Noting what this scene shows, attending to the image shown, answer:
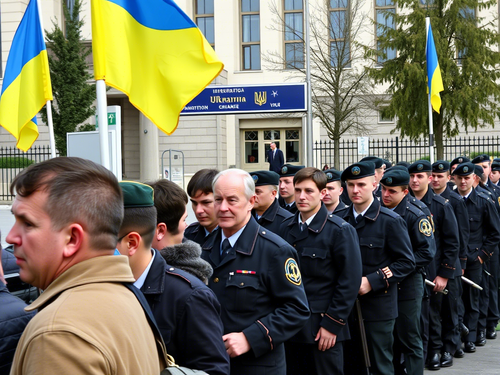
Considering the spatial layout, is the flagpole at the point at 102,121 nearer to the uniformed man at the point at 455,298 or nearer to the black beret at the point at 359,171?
the black beret at the point at 359,171

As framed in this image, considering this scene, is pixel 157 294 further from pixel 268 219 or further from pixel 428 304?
pixel 428 304

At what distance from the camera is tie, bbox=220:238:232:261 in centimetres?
357

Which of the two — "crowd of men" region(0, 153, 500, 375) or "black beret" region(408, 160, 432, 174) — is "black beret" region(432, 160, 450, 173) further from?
"black beret" region(408, 160, 432, 174)

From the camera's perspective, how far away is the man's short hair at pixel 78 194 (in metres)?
1.59

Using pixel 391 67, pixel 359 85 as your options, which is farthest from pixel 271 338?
pixel 359 85

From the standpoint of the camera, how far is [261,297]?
347 cm

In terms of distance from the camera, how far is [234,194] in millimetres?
3572

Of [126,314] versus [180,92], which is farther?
[180,92]

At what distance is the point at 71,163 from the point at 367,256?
407cm

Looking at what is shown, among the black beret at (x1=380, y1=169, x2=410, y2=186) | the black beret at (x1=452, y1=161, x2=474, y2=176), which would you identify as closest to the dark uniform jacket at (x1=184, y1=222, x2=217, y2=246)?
the black beret at (x1=380, y1=169, x2=410, y2=186)

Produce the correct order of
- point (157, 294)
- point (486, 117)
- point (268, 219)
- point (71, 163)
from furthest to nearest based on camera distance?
point (486, 117) → point (268, 219) → point (157, 294) → point (71, 163)

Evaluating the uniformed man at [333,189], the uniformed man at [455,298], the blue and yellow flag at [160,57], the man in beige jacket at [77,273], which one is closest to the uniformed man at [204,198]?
the blue and yellow flag at [160,57]

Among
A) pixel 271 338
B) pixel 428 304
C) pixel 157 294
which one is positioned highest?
pixel 157 294

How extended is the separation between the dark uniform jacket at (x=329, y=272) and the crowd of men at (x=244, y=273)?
1 cm
